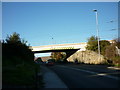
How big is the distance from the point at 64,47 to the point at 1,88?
71983mm

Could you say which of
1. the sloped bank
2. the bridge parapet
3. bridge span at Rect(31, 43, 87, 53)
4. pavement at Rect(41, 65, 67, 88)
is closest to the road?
pavement at Rect(41, 65, 67, 88)

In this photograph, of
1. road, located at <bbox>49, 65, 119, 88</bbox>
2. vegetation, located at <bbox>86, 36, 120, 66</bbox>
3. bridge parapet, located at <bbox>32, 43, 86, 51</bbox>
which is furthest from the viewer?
bridge parapet, located at <bbox>32, 43, 86, 51</bbox>

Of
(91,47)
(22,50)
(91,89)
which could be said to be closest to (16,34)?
(22,50)

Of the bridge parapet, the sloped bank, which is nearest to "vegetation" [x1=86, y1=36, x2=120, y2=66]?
the sloped bank

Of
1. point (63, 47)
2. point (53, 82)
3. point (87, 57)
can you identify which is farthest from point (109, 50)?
point (63, 47)

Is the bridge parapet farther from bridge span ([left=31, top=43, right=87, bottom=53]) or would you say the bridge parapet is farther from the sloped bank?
the sloped bank

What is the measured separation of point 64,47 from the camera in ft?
271

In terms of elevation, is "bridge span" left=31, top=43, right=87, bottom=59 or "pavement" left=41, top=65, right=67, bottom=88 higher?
"bridge span" left=31, top=43, right=87, bottom=59

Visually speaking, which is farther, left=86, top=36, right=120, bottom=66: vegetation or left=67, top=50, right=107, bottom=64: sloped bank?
left=67, top=50, right=107, bottom=64: sloped bank

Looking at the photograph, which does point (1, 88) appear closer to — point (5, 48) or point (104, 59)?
point (5, 48)

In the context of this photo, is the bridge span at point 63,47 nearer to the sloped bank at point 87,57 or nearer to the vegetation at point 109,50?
the vegetation at point 109,50

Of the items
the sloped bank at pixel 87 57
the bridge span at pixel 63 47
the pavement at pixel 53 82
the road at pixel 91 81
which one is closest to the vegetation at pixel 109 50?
the sloped bank at pixel 87 57

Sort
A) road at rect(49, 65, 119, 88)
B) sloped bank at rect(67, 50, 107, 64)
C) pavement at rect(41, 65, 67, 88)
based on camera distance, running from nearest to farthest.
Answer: road at rect(49, 65, 119, 88)
pavement at rect(41, 65, 67, 88)
sloped bank at rect(67, 50, 107, 64)

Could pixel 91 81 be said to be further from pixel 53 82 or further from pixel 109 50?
pixel 109 50
